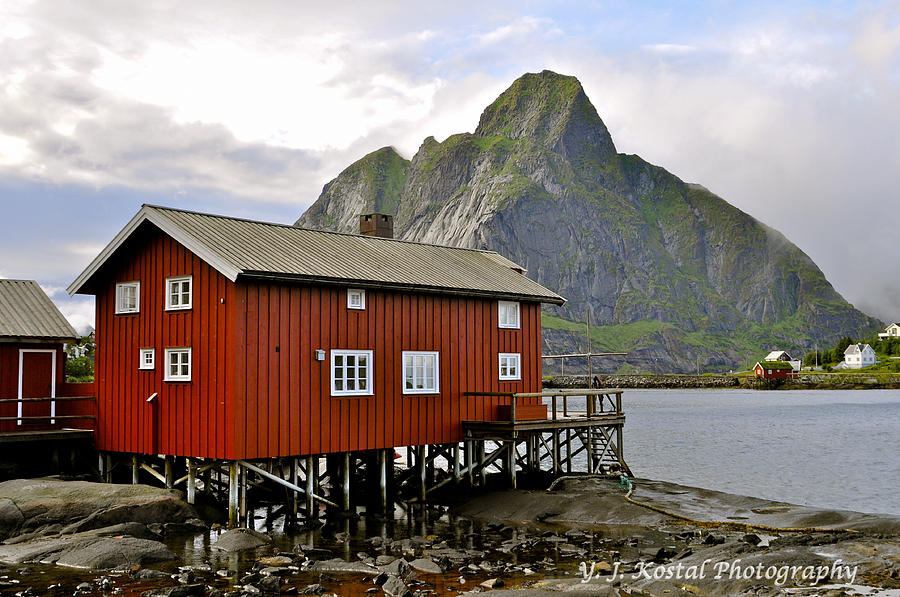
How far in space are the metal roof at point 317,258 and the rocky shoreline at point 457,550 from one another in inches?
264

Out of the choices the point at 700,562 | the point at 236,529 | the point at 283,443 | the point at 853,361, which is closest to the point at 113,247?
the point at 283,443

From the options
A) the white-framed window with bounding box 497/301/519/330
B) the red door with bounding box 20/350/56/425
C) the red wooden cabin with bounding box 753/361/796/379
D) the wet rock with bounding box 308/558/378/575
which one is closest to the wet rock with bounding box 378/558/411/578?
the wet rock with bounding box 308/558/378/575

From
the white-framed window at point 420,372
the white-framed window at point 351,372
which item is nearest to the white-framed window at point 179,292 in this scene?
the white-framed window at point 351,372

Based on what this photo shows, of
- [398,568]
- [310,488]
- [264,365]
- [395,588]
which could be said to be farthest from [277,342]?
[395,588]

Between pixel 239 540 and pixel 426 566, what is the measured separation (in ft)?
16.6

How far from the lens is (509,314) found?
104ft

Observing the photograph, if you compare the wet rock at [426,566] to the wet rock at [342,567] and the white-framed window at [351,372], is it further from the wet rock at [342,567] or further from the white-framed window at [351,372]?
the white-framed window at [351,372]

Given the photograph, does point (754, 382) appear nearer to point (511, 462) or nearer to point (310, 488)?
point (511, 462)

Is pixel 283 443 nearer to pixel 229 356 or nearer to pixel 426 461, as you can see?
pixel 229 356

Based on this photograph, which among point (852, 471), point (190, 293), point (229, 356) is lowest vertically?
point (852, 471)

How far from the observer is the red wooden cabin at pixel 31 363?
2916 centimetres

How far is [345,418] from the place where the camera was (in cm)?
2569

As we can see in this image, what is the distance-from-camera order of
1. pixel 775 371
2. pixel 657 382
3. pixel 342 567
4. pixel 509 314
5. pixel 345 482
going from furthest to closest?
pixel 657 382, pixel 775 371, pixel 509 314, pixel 345 482, pixel 342 567

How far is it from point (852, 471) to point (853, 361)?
168m
